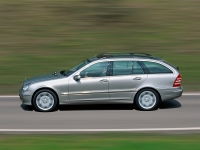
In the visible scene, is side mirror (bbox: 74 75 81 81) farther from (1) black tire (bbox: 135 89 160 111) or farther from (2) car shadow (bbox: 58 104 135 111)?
(1) black tire (bbox: 135 89 160 111)

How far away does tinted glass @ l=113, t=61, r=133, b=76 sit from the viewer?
1296cm

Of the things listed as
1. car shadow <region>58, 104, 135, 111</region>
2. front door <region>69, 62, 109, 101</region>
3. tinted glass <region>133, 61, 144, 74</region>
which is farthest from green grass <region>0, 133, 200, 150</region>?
car shadow <region>58, 104, 135, 111</region>

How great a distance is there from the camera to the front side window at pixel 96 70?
12.9m

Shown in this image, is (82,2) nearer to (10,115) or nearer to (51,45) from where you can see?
(51,45)

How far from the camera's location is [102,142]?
871 centimetres

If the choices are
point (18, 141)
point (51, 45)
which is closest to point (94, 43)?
point (51, 45)

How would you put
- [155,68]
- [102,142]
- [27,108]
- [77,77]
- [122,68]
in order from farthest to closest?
[27,108]
[155,68]
[122,68]
[77,77]
[102,142]

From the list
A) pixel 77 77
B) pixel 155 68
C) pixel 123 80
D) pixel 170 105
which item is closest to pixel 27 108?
pixel 77 77

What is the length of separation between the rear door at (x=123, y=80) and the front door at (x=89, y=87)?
0.65 ft

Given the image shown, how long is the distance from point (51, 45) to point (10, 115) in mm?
9283

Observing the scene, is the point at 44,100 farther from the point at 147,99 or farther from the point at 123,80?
the point at 147,99

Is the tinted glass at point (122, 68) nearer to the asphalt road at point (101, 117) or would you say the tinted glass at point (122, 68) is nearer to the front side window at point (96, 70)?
the front side window at point (96, 70)

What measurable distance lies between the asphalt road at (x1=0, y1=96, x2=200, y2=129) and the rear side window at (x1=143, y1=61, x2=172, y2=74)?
1113 mm

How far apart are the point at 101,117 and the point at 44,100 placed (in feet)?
5.99
